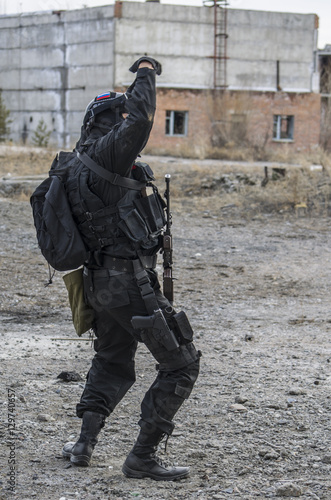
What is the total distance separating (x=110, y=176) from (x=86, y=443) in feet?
4.45

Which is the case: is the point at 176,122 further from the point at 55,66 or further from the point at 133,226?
the point at 133,226

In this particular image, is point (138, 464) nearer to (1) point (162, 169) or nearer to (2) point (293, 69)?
(1) point (162, 169)

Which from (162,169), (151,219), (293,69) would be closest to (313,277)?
(151,219)

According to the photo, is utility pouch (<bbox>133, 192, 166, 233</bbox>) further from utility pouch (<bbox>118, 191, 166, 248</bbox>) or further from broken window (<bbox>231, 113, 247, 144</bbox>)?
broken window (<bbox>231, 113, 247, 144</bbox>)

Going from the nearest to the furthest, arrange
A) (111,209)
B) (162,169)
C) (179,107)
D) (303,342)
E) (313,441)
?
(111,209), (313,441), (303,342), (162,169), (179,107)

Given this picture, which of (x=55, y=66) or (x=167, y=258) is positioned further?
(x=55, y=66)

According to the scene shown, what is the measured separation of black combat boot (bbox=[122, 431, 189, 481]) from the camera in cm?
323

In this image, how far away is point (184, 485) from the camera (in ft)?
10.4

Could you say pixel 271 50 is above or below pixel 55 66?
above

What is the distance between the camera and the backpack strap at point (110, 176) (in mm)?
3191

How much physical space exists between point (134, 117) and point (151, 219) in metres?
0.52

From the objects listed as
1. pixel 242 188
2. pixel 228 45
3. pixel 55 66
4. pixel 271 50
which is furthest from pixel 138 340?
pixel 55 66

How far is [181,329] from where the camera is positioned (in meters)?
3.17

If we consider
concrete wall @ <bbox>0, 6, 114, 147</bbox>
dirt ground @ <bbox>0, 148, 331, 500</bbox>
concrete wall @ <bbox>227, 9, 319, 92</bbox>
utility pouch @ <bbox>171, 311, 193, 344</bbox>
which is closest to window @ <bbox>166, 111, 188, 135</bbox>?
concrete wall @ <bbox>227, 9, 319, 92</bbox>
